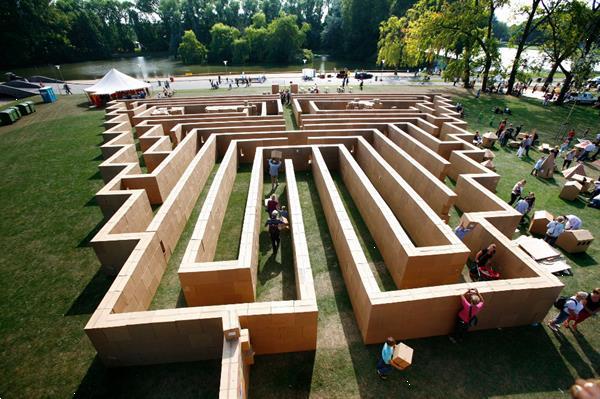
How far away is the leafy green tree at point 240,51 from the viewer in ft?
237

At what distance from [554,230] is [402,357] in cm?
812

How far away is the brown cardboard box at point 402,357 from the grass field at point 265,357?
1.78 feet

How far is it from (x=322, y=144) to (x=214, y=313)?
11897mm

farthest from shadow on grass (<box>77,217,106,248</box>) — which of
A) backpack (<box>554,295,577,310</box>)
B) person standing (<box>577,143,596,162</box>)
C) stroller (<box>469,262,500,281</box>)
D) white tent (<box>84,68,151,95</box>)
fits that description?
person standing (<box>577,143,596,162</box>)

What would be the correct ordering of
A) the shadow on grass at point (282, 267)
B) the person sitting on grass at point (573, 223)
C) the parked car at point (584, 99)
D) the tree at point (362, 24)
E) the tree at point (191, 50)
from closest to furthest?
the shadow on grass at point (282, 267), the person sitting on grass at point (573, 223), the parked car at point (584, 99), the tree at point (362, 24), the tree at point (191, 50)

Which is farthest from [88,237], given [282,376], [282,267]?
[282,376]

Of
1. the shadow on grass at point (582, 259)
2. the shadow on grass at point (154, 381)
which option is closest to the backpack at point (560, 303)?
the shadow on grass at point (582, 259)

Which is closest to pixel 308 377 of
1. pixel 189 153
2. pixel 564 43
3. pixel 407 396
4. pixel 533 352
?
pixel 407 396

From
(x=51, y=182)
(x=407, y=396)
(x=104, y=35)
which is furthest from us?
(x=104, y=35)

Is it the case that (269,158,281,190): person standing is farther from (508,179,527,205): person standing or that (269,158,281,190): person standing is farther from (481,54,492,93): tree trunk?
(481,54,492,93): tree trunk

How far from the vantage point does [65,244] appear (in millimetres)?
10484

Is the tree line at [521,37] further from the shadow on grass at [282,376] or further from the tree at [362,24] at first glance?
the tree at [362,24]

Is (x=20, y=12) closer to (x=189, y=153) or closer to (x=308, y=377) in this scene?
(x=189, y=153)

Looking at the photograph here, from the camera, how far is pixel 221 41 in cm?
7388
